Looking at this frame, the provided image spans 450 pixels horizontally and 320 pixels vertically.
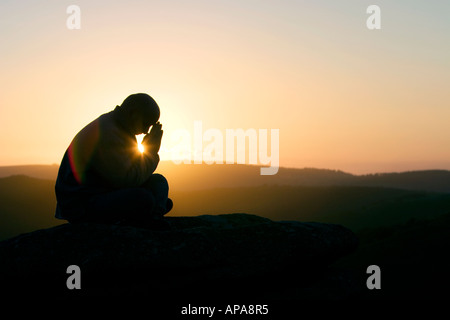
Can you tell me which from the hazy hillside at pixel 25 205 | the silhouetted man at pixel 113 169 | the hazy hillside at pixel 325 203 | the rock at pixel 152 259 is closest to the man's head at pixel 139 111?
the silhouetted man at pixel 113 169

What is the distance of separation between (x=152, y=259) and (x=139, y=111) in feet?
7.04

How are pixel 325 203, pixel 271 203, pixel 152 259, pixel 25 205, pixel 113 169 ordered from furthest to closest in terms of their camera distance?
pixel 271 203, pixel 25 205, pixel 325 203, pixel 113 169, pixel 152 259

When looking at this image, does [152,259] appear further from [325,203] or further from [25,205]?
[25,205]

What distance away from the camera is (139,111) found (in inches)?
276

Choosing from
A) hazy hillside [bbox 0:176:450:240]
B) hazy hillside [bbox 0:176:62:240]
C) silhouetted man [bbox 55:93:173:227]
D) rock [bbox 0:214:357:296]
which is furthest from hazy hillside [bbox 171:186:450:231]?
silhouetted man [bbox 55:93:173:227]

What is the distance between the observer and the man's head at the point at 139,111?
698 centimetres

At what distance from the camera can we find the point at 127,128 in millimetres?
7117

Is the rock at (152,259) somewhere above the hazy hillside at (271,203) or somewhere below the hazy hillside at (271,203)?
above

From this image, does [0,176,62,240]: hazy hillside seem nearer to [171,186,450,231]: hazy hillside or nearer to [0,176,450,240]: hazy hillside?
[0,176,450,240]: hazy hillside

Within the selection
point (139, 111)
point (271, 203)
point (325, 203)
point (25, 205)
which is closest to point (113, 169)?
point (139, 111)

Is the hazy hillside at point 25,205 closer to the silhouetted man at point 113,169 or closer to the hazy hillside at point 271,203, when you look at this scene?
the hazy hillside at point 271,203
